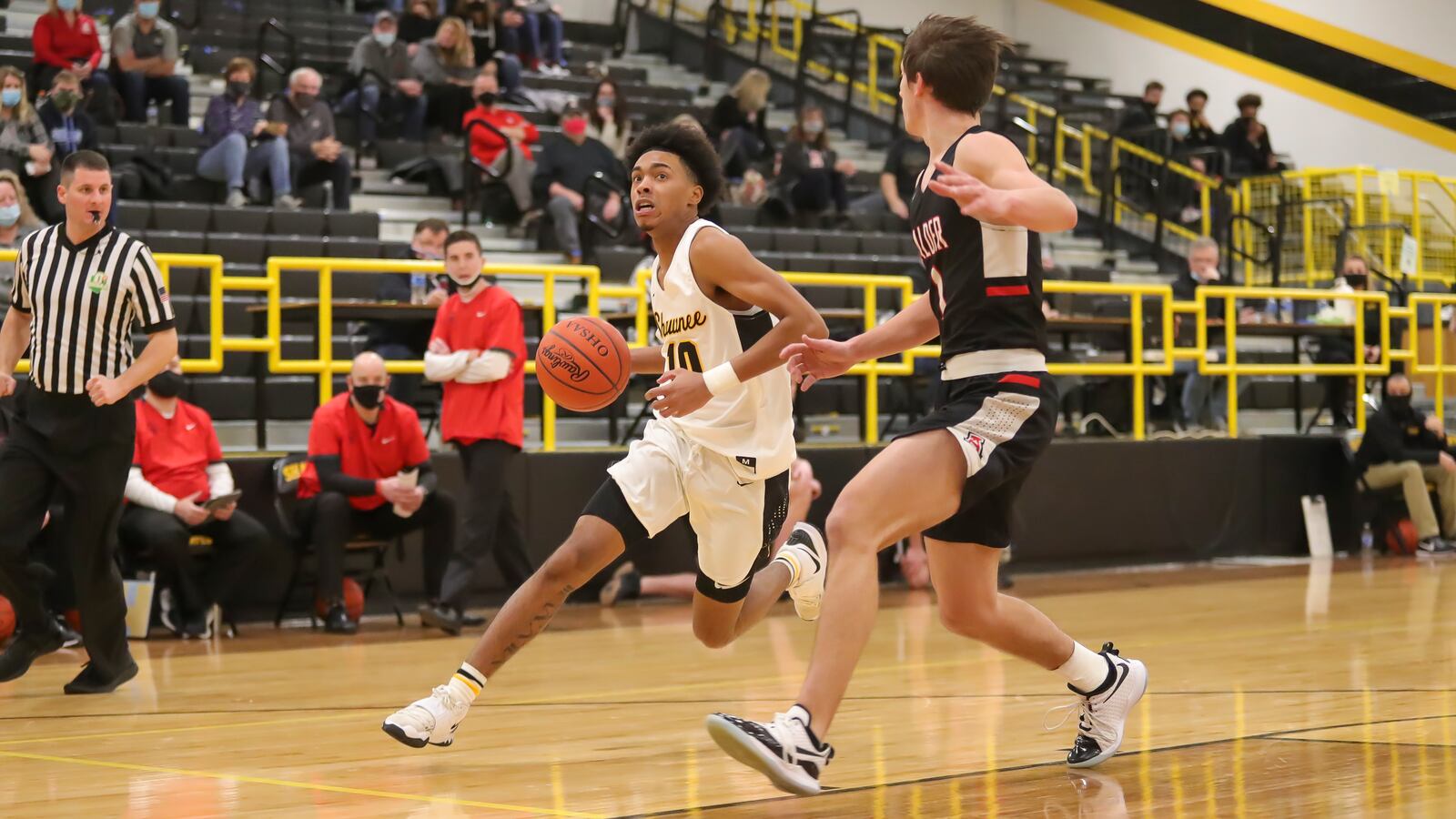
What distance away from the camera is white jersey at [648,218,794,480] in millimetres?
4859

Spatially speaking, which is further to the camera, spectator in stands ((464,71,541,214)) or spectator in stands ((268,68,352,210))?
spectator in stands ((464,71,541,214))

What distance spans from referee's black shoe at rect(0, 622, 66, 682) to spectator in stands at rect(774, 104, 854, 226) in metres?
9.80

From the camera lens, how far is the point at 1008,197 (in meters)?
3.89

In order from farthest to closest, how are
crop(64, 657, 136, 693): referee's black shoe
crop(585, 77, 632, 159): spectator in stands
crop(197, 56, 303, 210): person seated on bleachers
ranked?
crop(585, 77, 632, 159): spectator in stands < crop(197, 56, 303, 210): person seated on bleachers < crop(64, 657, 136, 693): referee's black shoe

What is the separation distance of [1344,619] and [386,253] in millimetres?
6767

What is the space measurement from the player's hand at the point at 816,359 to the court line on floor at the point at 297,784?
3.91 ft

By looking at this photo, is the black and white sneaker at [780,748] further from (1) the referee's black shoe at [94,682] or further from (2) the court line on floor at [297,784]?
→ (1) the referee's black shoe at [94,682]

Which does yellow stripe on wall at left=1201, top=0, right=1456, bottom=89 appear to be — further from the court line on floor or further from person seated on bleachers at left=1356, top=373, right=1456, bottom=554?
the court line on floor

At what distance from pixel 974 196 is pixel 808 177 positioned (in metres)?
A: 11.8

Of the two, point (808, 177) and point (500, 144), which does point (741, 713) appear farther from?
point (808, 177)

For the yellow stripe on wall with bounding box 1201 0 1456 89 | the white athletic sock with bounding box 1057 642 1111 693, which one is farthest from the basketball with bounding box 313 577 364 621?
the yellow stripe on wall with bounding box 1201 0 1456 89

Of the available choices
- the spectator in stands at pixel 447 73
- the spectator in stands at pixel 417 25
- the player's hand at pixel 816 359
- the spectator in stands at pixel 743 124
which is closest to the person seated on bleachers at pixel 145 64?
the spectator in stands at pixel 447 73

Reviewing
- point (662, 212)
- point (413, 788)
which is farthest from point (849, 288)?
point (413, 788)

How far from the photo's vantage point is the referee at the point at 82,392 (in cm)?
624
